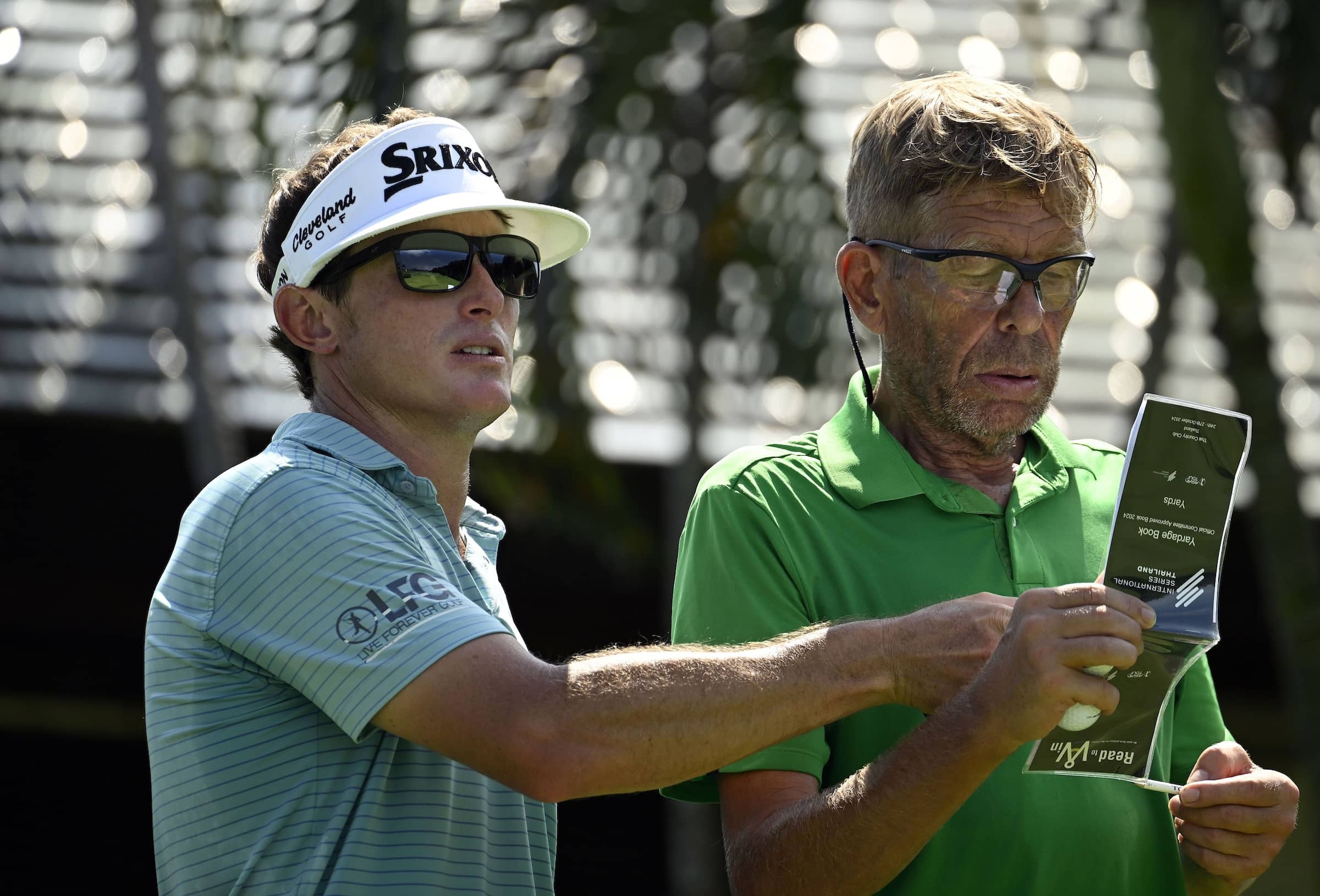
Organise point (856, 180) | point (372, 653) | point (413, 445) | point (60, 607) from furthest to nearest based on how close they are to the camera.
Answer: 1. point (60, 607)
2. point (856, 180)
3. point (413, 445)
4. point (372, 653)

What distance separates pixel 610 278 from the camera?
6.14 meters

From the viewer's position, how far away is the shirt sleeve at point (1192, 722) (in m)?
2.67

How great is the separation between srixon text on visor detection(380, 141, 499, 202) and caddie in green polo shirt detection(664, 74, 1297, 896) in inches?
27.8

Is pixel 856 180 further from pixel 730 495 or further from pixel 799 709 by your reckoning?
pixel 799 709

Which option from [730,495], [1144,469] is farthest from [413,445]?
[1144,469]

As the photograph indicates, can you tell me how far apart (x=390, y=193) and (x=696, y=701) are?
3.30ft

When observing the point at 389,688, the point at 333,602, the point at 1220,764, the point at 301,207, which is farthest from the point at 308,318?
the point at 1220,764

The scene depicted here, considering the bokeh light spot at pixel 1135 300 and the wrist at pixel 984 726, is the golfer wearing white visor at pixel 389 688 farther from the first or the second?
the bokeh light spot at pixel 1135 300

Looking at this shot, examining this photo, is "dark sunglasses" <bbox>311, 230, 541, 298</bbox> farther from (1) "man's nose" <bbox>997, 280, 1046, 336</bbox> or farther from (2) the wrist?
(2) the wrist

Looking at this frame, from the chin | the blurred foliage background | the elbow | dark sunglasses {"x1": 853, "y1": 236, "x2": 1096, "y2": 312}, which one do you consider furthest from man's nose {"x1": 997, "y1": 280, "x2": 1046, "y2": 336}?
the blurred foliage background

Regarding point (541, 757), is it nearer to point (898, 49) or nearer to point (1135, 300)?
point (898, 49)

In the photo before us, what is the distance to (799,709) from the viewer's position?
2170 millimetres

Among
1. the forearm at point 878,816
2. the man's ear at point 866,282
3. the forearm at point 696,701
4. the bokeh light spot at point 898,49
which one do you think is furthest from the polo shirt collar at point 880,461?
the bokeh light spot at point 898,49

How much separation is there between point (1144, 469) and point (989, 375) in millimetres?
524
